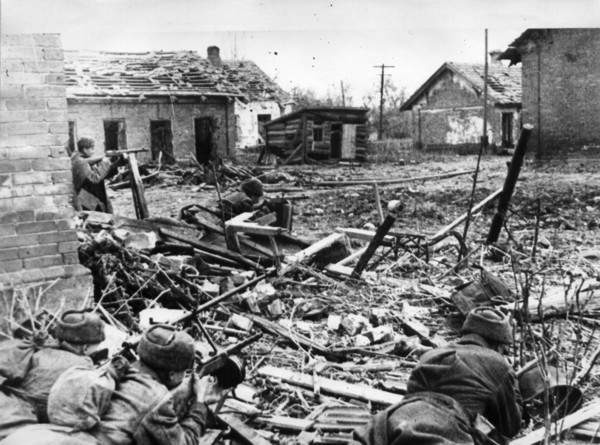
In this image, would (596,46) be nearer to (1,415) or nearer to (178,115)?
(178,115)

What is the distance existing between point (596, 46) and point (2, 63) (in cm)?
2281

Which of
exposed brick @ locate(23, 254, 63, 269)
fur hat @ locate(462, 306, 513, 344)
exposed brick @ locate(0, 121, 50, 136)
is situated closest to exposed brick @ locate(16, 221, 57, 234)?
exposed brick @ locate(23, 254, 63, 269)

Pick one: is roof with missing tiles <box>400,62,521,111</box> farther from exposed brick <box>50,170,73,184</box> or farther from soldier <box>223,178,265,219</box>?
exposed brick <box>50,170,73,184</box>

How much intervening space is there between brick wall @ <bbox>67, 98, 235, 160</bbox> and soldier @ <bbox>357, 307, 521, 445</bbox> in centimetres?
2474

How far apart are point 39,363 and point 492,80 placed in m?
35.8

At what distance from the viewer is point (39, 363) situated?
11.2 feet

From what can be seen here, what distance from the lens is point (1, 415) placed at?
10.4 feet

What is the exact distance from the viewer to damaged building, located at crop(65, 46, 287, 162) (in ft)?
86.7

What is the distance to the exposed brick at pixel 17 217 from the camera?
4840 millimetres

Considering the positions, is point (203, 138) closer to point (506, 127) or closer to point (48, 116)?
point (506, 127)

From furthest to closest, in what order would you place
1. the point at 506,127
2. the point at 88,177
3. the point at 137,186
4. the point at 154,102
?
the point at 506,127 → the point at 154,102 → the point at 137,186 → the point at 88,177

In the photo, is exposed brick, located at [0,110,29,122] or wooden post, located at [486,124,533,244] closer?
exposed brick, located at [0,110,29,122]

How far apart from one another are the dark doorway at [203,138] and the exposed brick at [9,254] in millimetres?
24769

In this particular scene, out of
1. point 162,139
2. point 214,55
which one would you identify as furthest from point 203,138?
point 214,55
